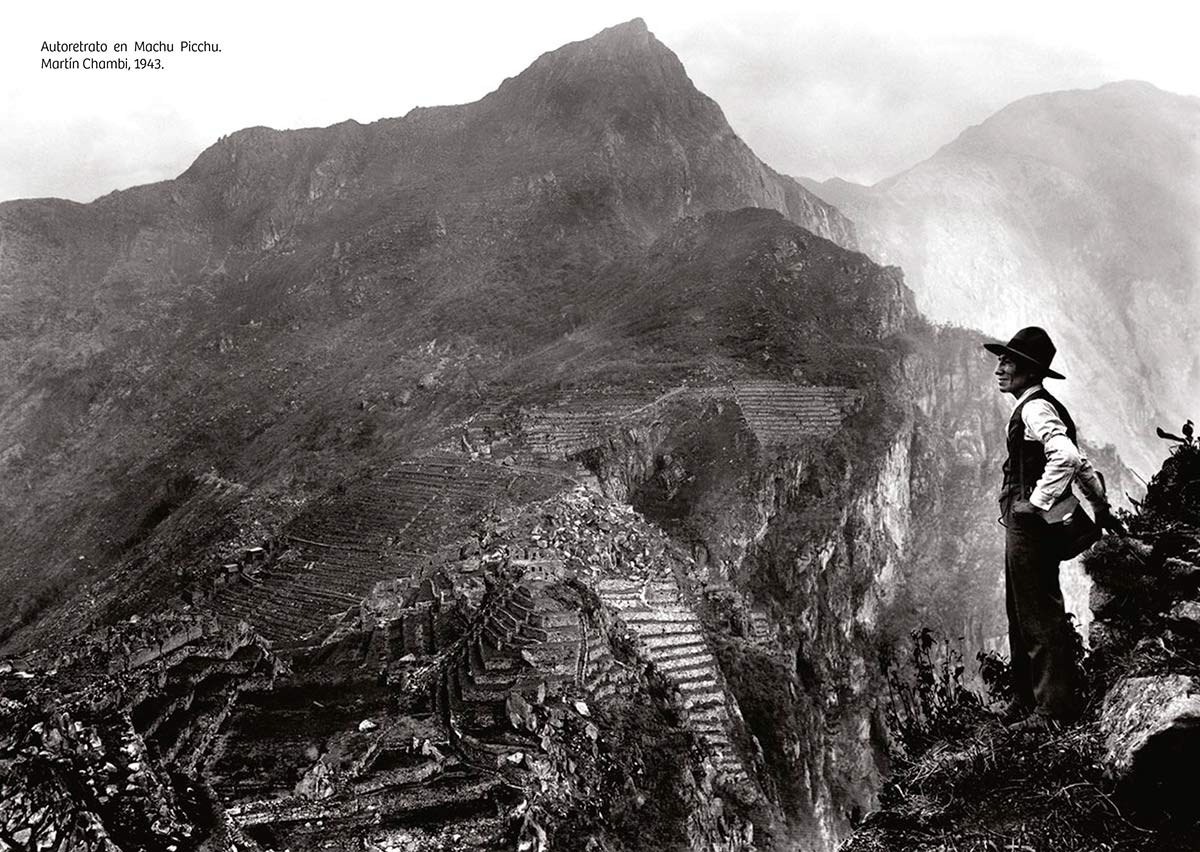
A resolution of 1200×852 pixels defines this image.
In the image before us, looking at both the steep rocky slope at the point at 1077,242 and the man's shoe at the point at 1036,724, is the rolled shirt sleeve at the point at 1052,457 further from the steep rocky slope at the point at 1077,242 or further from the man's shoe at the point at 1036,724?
the steep rocky slope at the point at 1077,242

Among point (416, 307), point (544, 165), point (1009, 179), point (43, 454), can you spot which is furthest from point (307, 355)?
point (1009, 179)

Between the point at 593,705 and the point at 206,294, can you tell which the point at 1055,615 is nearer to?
the point at 593,705

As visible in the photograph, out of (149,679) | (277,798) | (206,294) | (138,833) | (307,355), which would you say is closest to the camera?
(138,833)

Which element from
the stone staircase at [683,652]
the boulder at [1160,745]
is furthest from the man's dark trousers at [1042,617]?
the stone staircase at [683,652]

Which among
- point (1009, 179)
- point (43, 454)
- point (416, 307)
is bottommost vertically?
point (43, 454)

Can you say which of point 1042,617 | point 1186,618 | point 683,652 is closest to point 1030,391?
point 1042,617

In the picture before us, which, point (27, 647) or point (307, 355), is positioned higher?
point (307, 355)

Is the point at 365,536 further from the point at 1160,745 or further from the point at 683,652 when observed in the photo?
the point at 1160,745
